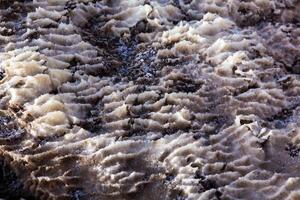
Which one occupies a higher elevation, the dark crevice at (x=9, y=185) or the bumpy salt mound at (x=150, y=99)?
the bumpy salt mound at (x=150, y=99)

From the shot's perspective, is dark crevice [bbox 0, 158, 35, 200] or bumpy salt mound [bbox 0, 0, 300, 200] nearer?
bumpy salt mound [bbox 0, 0, 300, 200]

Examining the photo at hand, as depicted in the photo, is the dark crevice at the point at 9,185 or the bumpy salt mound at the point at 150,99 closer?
the bumpy salt mound at the point at 150,99

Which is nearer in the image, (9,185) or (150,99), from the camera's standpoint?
(9,185)

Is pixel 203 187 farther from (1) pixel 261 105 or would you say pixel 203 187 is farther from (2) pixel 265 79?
(2) pixel 265 79

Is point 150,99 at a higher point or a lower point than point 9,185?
higher

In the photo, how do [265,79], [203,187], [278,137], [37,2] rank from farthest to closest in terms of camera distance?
[37,2] < [265,79] < [278,137] < [203,187]

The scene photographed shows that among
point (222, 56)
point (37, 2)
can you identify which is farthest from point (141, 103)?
point (37, 2)

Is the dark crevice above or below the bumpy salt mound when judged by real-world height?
below

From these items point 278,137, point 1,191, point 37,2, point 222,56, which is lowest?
point 1,191
